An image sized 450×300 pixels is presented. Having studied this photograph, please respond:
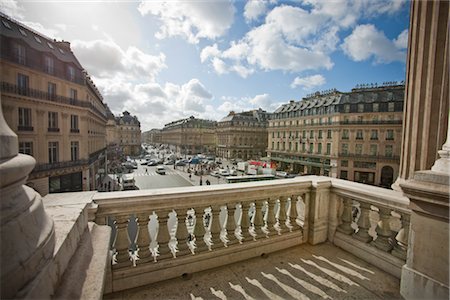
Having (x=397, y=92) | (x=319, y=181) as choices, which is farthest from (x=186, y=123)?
(x=319, y=181)

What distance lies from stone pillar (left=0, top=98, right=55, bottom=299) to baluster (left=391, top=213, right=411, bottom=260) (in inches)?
159

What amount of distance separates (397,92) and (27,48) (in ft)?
147

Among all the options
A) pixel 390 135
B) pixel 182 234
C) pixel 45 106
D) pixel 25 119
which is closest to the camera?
pixel 182 234

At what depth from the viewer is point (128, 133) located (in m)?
83.1

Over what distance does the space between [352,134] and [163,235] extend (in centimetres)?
3826

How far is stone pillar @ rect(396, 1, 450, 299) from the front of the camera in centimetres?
204

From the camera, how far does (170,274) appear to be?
2852 millimetres

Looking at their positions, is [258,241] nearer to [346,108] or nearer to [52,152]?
[52,152]

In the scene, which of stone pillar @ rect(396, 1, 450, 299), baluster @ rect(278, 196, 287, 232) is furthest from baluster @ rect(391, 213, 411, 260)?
baluster @ rect(278, 196, 287, 232)

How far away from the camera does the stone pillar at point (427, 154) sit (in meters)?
2.04

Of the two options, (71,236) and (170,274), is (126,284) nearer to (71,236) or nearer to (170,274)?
(170,274)

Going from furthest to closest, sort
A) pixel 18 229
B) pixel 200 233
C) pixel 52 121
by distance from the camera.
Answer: pixel 52 121 < pixel 200 233 < pixel 18 229

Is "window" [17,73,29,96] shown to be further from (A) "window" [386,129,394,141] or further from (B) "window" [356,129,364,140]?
(A) "window" [386,129,394,141]

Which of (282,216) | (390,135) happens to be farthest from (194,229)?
(390,135)
